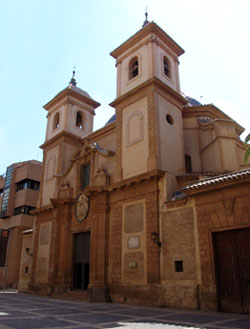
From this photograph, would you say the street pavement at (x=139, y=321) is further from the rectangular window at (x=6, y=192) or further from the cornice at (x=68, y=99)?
the rectangular window at (x=6, y=192)

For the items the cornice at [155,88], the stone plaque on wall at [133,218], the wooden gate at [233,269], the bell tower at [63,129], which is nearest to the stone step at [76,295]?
the stone plaque on wall at [133,218]

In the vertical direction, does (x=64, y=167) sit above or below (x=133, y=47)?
below

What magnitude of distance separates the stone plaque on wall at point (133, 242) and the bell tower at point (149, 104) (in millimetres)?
3389

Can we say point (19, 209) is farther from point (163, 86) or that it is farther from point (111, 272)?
point (163, 86)

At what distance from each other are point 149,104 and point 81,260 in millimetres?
10298

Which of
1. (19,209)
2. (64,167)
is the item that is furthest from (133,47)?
(19,209)

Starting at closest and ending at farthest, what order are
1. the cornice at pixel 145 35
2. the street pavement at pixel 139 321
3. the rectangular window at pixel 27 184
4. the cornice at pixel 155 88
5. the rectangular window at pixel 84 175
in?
the street pavement at pixel 139 321 → the cornice at pixel 155 88 → the cornice at pixel 145 35 → the rectangular window at pixel 84 175 → the rectangular window at pixel 27 184

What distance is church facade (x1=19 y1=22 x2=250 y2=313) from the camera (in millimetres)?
11977

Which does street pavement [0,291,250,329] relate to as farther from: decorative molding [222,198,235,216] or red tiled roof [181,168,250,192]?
red tiled roof [181,168,250,192]

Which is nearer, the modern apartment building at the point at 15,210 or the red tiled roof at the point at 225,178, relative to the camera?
the red tiled roof at the point at 225,178

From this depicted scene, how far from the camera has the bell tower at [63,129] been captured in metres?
24.3

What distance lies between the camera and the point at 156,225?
14.4 m

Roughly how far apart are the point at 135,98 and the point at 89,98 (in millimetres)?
10031

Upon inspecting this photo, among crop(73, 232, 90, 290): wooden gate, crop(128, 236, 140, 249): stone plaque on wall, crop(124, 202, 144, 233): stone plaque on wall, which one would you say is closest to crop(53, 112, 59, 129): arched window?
crop(73, 232, 90, 290): wooden gate
